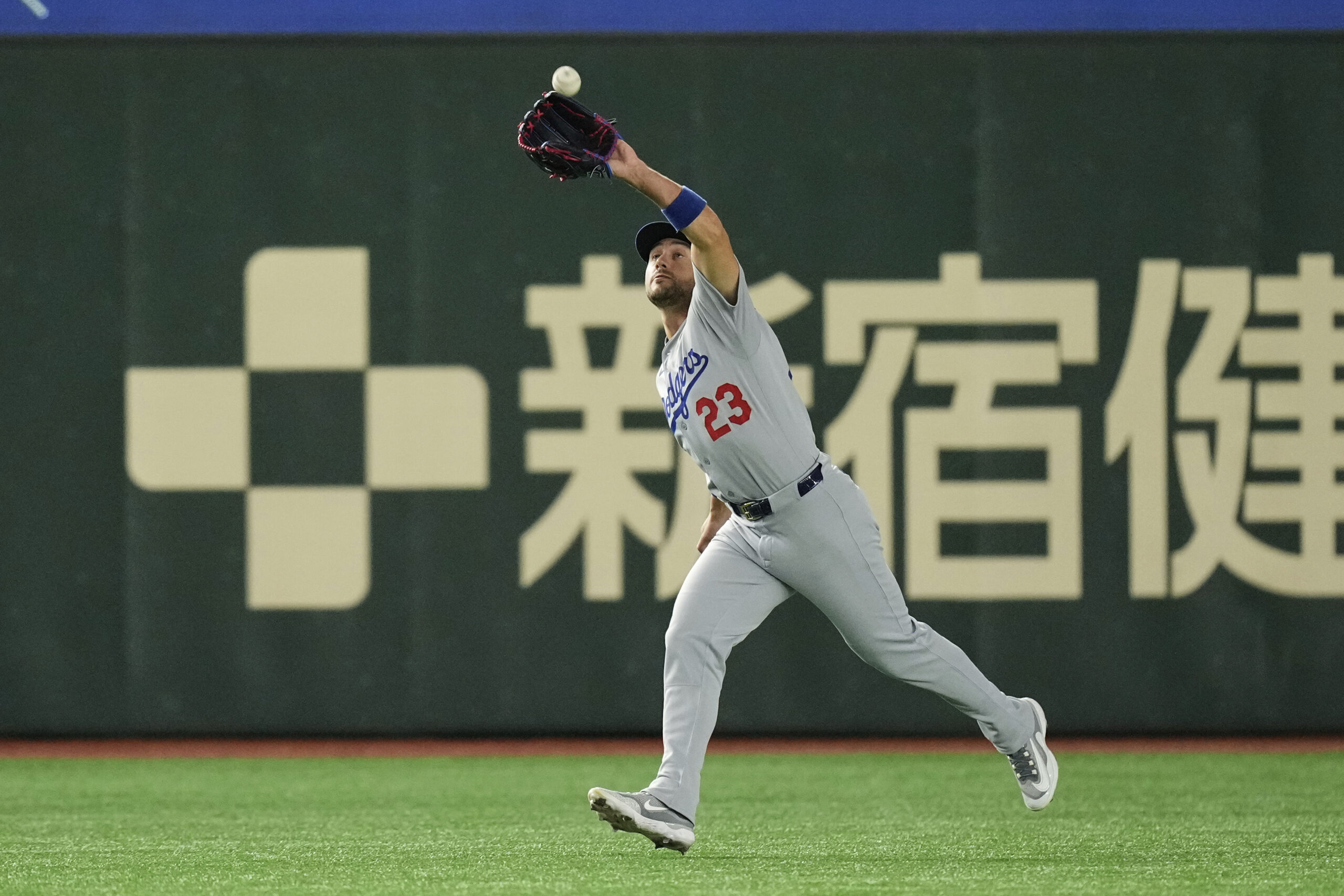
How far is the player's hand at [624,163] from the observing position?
403 cm

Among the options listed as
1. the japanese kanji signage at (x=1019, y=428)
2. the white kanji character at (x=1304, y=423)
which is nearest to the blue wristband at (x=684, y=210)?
the japanese kanji signage at (x=1019, y=428)

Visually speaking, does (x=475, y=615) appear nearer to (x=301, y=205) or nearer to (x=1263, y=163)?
(x=301, y=205)

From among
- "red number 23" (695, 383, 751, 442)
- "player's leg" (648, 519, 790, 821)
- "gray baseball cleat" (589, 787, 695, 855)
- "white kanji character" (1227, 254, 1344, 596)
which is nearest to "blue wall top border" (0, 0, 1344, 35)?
"white kanji character" (1227, 254, 1344, 596)

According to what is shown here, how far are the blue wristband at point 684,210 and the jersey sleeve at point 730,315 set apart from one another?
0.17 m

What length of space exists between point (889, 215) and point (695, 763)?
370cm

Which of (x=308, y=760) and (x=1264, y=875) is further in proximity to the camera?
(x=308, y=760)

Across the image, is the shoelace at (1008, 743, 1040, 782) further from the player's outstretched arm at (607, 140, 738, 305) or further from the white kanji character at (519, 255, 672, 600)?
the white kanji character at (519, 255, 672, 600)

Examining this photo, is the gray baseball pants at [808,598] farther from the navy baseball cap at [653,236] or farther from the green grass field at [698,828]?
the navy baseball cap at [653,236]

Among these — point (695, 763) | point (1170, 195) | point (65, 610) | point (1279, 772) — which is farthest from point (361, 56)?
point (1279, 772)

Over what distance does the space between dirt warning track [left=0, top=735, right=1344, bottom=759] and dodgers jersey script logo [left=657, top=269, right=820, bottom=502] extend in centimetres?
308

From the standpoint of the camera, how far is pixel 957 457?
7176 millimetres

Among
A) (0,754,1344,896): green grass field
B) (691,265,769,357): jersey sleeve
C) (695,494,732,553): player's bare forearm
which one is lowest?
(0,754,1344,896): green grass field

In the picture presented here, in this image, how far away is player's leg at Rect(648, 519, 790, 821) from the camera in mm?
4109

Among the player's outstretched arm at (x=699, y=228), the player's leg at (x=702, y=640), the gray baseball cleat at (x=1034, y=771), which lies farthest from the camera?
the gray baseball cleat at (x=1034, y=771)
